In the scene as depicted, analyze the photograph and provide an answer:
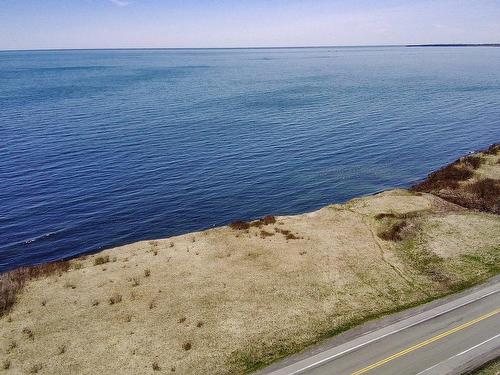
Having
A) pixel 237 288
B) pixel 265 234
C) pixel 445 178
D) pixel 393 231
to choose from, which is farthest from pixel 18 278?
pixel 445 178

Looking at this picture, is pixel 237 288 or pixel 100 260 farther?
pixel 100 260

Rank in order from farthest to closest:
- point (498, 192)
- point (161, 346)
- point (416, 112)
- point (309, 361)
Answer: point (416, 112) < point (498, 192) < point (161, 346) < point (309, 361)

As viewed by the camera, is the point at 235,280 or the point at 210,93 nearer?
the point at 235,280

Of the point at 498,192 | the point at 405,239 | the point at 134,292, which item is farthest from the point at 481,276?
the point at 134,292

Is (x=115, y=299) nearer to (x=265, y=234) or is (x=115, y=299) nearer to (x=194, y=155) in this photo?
(x=265, y=234)

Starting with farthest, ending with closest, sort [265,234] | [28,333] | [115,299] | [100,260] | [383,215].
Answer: [383,215] → [265,234] → [100,260] → [115,299] → [28,333]

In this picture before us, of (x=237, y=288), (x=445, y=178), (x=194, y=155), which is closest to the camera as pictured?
(x=237, y=288)

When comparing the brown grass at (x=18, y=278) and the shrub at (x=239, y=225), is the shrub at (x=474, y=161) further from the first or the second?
the brown grass at (x=18, y=278)

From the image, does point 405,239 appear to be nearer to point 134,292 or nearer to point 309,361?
point 309,361
